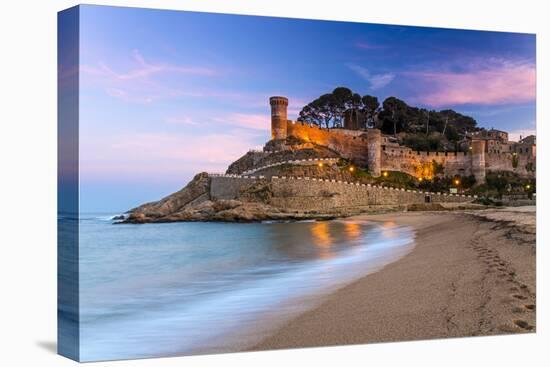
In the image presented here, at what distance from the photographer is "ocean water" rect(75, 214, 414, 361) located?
7199 mm

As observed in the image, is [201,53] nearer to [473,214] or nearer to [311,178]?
[311,178]

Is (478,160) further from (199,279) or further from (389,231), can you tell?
(199,279)

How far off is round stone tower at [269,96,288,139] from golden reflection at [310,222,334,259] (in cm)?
140

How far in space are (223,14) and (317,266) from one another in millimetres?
3345

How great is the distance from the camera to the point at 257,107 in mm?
8594

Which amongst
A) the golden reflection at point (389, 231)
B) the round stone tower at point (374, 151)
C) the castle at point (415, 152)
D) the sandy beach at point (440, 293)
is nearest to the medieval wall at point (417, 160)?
the castle at point (415, 152)

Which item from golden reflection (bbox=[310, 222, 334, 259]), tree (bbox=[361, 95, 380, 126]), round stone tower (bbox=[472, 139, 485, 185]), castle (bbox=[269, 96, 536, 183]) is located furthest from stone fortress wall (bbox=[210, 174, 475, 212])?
tree (bbox=[361, 95, 380, 126])

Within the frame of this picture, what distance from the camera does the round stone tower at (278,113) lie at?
8.72 metres

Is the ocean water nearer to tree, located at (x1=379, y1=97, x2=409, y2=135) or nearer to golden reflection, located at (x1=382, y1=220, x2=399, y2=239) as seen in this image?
golden reflection, located at (x1=382, y1=220, x2=399, y2=239)

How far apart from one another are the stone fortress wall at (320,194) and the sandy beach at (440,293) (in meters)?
0.44

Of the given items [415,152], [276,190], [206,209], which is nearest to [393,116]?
[415,152]

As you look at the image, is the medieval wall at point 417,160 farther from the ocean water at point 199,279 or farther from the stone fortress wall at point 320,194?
the ocean water at point 199,279

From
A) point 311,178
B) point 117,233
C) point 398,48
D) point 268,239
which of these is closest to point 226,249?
point 268,239

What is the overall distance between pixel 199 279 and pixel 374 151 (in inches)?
205
